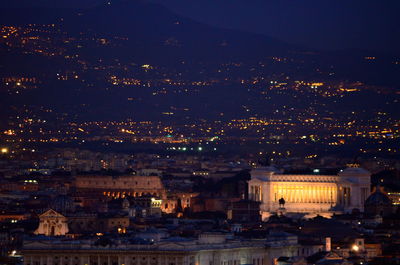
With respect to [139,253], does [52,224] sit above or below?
above

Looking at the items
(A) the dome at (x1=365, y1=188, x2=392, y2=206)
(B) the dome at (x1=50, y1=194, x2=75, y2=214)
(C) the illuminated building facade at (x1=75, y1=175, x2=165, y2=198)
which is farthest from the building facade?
(C) the illuminated building facade at (x1=75, y1=175, x2=165, y2=198)

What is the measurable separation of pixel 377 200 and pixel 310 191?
18137 mm

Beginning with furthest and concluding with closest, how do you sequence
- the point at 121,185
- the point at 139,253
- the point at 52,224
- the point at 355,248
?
the point at 121,185 < the point at 52,224 < the point at 355,248 < the point at 139,253

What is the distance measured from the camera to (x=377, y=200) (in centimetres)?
13800

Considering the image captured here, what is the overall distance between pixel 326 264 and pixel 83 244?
1256 centimetres

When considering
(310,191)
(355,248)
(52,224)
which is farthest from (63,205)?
(310,191)

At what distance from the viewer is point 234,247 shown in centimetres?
9375

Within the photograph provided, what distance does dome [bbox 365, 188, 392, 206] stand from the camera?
138m

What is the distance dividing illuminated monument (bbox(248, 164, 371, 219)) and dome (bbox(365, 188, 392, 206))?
688cm

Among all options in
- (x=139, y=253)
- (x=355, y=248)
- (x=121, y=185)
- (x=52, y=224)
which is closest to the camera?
(x=139, y=253)

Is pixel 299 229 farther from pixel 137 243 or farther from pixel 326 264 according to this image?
pixel 326 264

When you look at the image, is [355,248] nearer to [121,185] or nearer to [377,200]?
[377,200]

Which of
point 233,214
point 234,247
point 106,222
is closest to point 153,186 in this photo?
point 233,214

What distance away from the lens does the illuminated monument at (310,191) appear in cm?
15125
